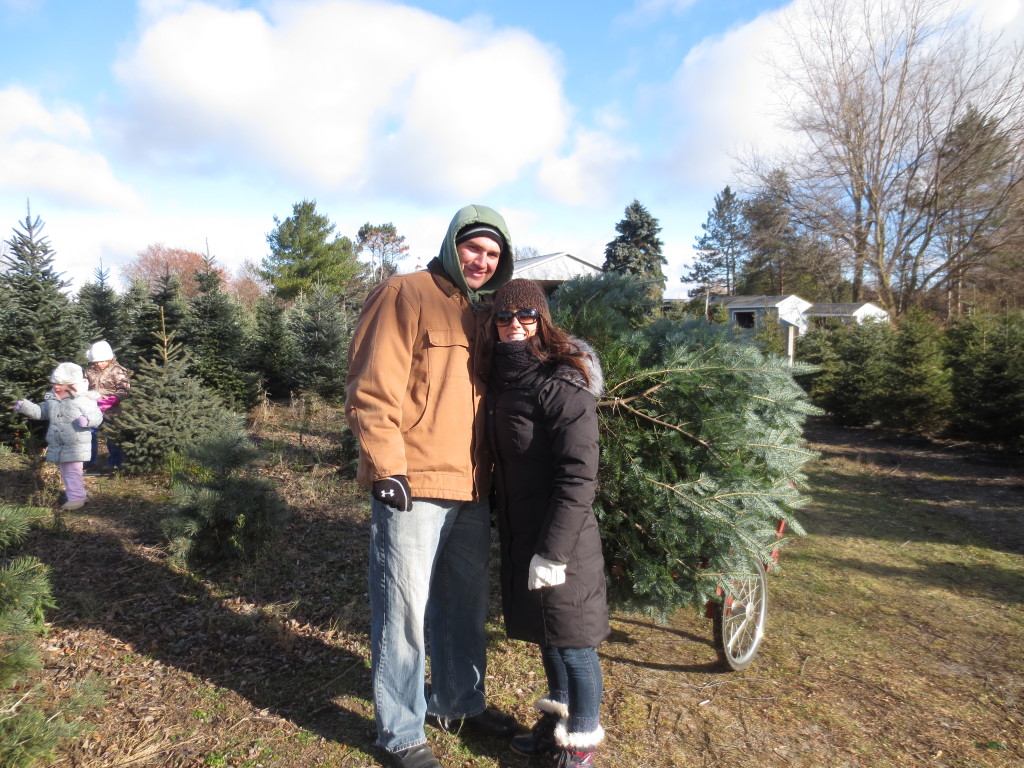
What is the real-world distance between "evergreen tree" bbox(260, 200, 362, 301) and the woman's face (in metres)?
30.5

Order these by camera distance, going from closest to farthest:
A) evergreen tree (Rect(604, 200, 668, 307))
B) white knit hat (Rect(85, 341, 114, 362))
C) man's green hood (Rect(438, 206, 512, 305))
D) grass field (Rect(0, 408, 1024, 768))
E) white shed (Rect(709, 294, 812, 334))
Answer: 1. man's green hood (Rect(438, 206, 512, 305))
2. grass field (Rect(0, 408, 1024, 768))
3. white knit hat (Rect(85, 341, 114, 362))
4. white shed (Rect(709, 294, 812, 334))
5. evergreen tree (Rect(604, 200, 668, 307))

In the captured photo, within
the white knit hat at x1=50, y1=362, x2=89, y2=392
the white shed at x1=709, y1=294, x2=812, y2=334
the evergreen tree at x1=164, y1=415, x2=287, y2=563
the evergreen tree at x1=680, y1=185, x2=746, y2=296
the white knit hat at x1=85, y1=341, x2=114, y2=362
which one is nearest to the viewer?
the evergreen tree at x1=164, y1=415, x2=287, y2=563

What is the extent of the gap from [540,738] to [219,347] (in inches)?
375

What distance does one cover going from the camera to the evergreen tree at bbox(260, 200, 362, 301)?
31.5 m

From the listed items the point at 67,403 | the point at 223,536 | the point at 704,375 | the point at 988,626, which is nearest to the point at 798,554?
the point at 988,626

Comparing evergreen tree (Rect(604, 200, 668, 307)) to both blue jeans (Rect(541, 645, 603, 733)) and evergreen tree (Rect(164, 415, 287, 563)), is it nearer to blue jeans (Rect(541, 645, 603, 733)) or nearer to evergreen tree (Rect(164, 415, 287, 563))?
evergreen tree (Rect(164, 415, 287, 563))

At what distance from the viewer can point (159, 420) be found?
6457mm


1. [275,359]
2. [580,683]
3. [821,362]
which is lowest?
[580,683]

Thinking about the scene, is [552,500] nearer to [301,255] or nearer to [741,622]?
[741,622]

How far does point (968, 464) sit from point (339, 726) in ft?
32.7

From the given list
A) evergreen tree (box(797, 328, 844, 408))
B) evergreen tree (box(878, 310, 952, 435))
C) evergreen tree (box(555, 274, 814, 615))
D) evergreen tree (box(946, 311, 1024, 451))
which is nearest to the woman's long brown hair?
evergreen tree (box(555, 274, 814, 615))

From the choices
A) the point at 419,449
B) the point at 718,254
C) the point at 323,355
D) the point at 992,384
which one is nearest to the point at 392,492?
the point at 419,449

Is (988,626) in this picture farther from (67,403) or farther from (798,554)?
(67,403)

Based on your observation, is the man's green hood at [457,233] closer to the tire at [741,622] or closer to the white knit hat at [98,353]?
the tire at [741,622]
